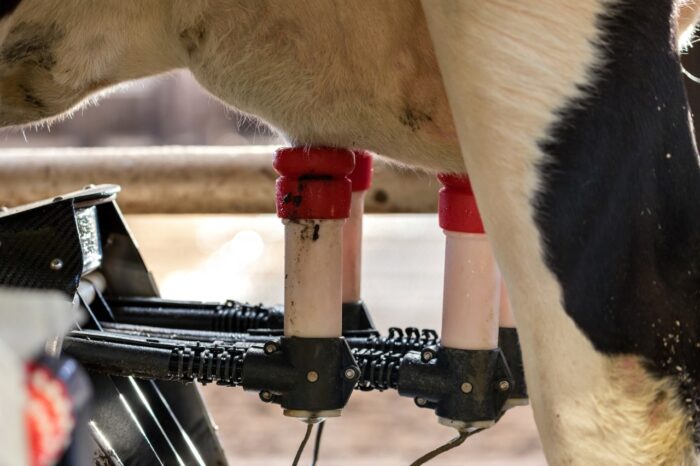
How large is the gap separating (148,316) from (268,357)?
1.09ft

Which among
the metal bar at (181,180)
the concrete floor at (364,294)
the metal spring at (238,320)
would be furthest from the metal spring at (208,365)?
the concrete floor at (364,294)

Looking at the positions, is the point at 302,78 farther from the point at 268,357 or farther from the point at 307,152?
the point at 268,357

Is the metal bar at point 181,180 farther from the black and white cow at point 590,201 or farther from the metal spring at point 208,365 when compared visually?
the black and white cow at point 590,201

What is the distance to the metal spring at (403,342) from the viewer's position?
1247 mm

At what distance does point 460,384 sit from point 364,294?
285cm

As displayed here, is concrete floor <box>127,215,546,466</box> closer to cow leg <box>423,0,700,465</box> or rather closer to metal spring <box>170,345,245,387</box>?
metal spring <box>170,345,245,387</box>

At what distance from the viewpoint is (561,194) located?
0.87 meters

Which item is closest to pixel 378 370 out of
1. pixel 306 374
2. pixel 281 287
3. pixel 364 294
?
pixel 306 374

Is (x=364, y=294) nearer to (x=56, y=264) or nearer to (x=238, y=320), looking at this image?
(x=238, y=320)

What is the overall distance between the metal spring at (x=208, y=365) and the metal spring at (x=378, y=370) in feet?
0.40

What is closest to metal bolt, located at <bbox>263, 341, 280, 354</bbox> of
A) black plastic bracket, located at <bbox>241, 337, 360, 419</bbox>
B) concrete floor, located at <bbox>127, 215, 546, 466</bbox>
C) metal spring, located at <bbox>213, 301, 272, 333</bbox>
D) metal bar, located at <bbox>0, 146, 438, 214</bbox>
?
black plastic bracket, located at <bbox>241, 337, 360, 419</bbox>

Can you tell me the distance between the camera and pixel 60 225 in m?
1.17

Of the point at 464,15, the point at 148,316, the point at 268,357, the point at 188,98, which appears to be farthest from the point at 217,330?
the point at 188,98

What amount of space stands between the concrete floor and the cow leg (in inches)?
53.1
